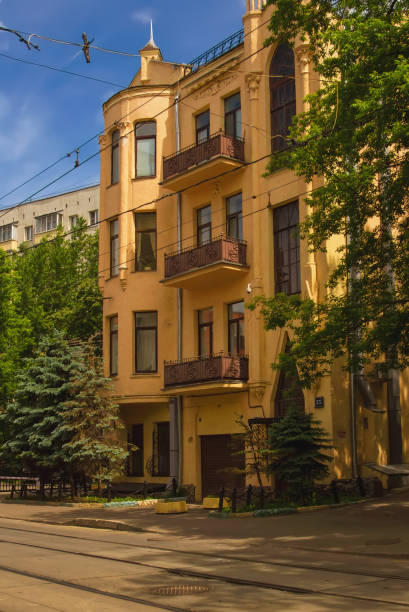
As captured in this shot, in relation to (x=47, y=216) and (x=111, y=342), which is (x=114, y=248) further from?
(x=47, y=216)

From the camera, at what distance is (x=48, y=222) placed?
196 ft

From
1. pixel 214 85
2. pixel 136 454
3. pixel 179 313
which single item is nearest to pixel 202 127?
pixel 214 85

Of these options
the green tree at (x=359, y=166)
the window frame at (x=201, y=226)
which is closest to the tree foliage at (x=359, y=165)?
the green tree at (x=359, y=166)

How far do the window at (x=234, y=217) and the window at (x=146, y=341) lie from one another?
15.5 feet

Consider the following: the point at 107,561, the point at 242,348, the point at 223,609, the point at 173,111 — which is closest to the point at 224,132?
the point at 173,111

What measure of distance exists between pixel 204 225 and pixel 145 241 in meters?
2.75

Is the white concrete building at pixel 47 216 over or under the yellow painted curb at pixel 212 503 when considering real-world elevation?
over

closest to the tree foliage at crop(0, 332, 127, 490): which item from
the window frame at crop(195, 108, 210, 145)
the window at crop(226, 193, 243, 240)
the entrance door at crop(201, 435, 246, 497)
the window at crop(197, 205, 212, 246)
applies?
the entrance door at crop(201, 435, 246, 497)

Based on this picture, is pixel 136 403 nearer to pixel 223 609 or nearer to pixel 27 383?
pixel 27 383

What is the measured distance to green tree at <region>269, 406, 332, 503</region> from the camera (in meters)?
19.4

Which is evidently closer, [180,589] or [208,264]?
[180,589]

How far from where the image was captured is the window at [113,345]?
2898 centimetres

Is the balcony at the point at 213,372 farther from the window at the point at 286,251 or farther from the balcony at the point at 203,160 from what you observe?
the balcony at the point at 203,160

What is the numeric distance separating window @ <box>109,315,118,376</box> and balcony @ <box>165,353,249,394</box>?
434cm
